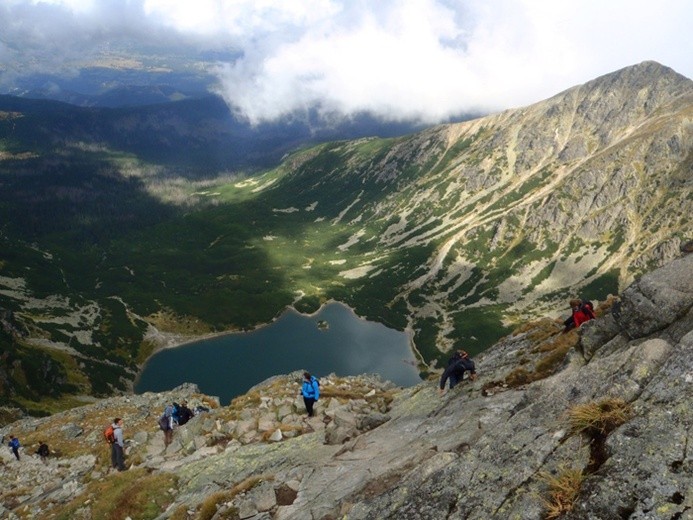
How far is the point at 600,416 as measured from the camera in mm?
14562

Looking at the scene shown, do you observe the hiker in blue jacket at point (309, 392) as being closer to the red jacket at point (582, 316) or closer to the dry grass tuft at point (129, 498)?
the dry grass tuft at point (129, 498)

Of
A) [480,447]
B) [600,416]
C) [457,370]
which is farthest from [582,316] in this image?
[600,416]

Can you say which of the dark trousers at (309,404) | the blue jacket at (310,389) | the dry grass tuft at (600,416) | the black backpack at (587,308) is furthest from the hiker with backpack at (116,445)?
the black backpack at (587,308)

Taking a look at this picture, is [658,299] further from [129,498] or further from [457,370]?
[129,498]

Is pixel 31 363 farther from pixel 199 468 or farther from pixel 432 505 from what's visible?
pixel 432 505

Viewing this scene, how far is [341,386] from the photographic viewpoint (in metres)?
54.0

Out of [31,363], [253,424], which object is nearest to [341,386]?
[253,424]

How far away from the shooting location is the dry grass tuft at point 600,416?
14227 mm

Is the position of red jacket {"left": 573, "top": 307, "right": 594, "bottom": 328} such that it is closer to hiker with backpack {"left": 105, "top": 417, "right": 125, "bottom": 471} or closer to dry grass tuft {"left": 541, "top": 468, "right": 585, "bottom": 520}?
dry grass tuft {"left": 541, "top": 468, "right": 585, "bottom": 520}

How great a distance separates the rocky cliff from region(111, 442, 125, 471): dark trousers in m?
1.41

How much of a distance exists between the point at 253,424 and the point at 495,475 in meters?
31.0

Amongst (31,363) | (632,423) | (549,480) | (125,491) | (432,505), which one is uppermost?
(632,423)

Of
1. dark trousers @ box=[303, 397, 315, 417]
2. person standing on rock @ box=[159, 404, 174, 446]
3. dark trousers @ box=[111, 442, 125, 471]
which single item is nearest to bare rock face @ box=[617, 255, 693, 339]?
dark trousers @ box=[303, 397, 315, 417]

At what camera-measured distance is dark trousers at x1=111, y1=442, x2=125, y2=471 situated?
41.2m
